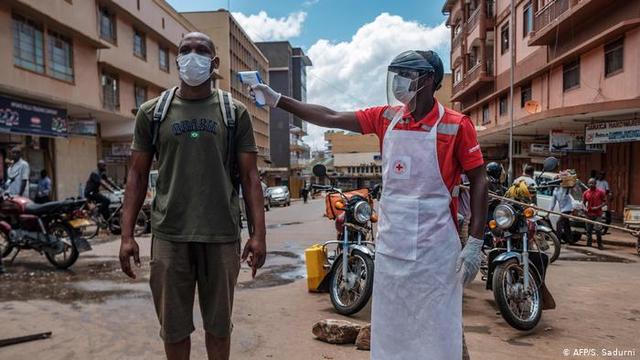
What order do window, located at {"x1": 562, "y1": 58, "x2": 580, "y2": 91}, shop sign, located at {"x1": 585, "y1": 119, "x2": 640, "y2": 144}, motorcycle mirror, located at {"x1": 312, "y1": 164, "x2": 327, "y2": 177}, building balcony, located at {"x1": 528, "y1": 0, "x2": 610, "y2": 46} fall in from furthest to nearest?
window, located at {"x1": 562, "y1": 58, "x2": 580, "y2": 91} < building balcony, located at {"x1": 528, "y1": 0, "x2": 610, "y2": 46} < shop sign, located at {"x1": 585, "y1": 119, "x2": 640, "y2": 144} < motorcycle mirror, located at {"x1": 312, "y1": 164, "x2": 327, "y2": 177}

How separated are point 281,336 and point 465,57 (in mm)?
30771

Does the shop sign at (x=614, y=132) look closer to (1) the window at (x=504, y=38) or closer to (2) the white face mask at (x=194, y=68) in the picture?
(1) the window at (x=504, y=38)

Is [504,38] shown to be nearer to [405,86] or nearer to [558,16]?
[558,16]

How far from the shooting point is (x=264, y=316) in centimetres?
498

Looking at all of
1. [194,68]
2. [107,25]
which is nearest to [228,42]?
[107,25]

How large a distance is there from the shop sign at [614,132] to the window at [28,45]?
54.6 feet

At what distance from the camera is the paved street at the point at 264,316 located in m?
3.96

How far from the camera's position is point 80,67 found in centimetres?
1822

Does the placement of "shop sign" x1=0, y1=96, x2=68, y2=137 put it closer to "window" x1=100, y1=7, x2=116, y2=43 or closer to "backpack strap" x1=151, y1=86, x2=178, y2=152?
"window" x1=100, y1=7, x2=116, y2=43

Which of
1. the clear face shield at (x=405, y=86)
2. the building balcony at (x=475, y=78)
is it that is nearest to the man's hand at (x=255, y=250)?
the clear face shield at (x=405, y=86)

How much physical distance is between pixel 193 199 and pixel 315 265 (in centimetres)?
362

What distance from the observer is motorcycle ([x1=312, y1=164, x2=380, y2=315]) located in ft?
16.5

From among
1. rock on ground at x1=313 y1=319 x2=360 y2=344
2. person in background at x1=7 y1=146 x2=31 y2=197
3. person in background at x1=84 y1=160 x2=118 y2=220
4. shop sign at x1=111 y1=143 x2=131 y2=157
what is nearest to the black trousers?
person in background at x1=84 y1=160 x2=118 y2=220

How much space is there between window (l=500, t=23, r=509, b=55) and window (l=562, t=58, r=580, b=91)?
7173mm
